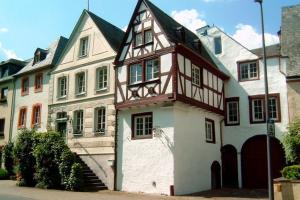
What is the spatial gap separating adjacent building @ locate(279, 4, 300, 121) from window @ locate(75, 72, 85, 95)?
13013 millimetres

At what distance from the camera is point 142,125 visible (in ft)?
64.8

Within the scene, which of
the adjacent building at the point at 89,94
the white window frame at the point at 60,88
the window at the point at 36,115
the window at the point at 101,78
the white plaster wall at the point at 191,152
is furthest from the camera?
the window at the point at 36,115

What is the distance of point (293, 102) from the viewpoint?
2136 cm

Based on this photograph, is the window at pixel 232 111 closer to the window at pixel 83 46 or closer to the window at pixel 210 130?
the window at pixel 210 130

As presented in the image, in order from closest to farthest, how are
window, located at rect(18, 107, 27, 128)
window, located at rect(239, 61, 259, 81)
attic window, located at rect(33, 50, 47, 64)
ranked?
window, located at rect(239, 61, 259, 81), window, located at rect(18, 107, 27, 128), attic window, located at rect(33, 50, 47, 64)

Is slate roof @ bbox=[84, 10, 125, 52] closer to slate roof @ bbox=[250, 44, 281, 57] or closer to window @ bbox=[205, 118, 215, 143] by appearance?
window @ bbox=[205, 118, 215, 143]

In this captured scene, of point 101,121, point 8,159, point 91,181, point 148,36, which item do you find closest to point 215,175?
point 91,181

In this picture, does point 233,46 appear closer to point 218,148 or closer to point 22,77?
point 218,148

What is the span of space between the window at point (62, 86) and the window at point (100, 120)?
384 centimetres

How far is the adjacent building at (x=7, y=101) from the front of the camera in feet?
99.6

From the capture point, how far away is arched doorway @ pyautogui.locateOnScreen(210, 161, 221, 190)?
21772mm

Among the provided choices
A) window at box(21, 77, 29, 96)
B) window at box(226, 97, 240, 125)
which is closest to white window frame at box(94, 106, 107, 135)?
window at box(226, 97, 240, 125)

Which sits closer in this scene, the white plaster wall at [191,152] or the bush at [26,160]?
the white plaster wall at [191,152]

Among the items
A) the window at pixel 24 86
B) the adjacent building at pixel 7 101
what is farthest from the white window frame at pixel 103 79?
the adjacent building at pixel 7 101
